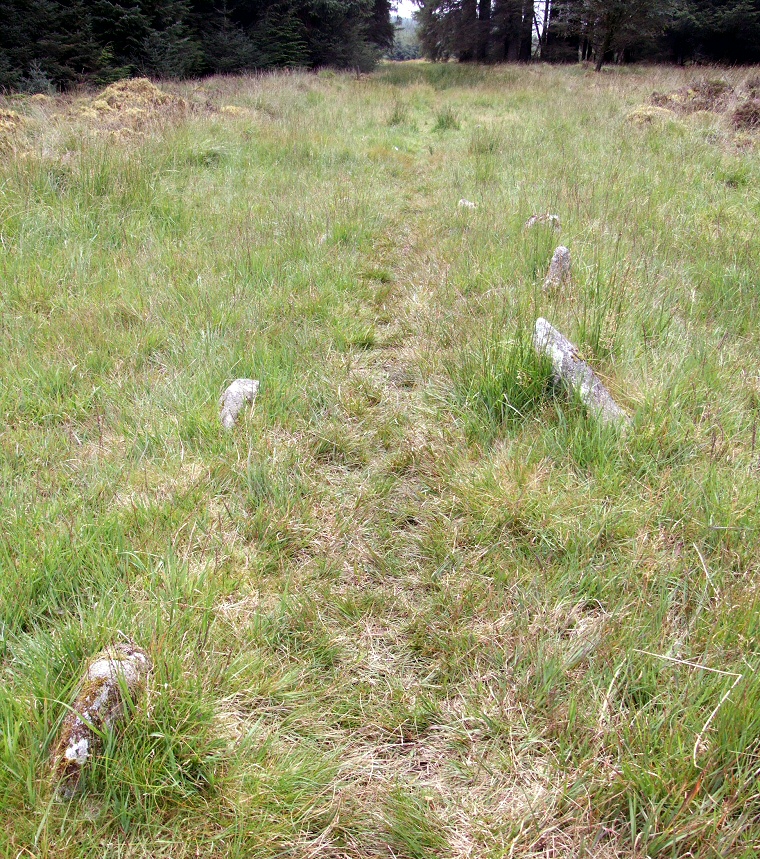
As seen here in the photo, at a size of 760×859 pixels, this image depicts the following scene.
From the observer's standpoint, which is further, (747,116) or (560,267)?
(747,116)

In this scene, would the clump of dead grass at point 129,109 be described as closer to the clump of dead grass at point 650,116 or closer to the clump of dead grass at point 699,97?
the clump of dead grass at point 650,116

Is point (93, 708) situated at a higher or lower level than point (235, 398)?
lower

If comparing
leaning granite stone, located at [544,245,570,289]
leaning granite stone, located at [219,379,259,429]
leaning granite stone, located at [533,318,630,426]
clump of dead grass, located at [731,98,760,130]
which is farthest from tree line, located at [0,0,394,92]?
leaning granite stone, located at [533,318,630,426]

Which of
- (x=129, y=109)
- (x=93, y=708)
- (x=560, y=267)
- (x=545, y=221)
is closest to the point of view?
(x=93, y=708)

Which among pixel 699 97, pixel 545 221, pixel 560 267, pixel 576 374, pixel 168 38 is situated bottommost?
pixel 576 374

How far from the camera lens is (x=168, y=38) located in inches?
626

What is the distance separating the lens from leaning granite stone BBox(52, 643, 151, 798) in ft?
3.89

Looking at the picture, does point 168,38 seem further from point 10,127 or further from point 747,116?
point 747,116

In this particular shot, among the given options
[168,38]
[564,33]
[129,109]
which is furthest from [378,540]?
[564,33]

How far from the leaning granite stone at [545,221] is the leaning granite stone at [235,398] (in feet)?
10.1

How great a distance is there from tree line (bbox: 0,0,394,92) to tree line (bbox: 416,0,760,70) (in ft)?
25.0

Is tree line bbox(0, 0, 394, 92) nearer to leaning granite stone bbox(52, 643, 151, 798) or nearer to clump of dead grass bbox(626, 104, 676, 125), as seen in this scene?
clump of dead grass bbox(626, 104, 676, 125)

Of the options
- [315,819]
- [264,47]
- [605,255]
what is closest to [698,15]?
[264,47]

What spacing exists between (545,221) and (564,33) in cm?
2255
